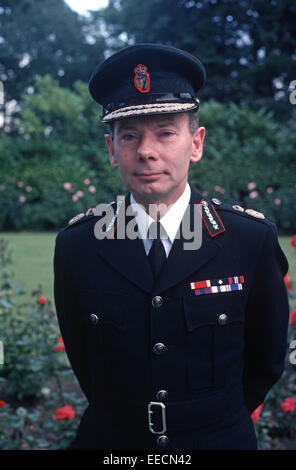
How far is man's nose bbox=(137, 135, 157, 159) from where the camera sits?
4.93 ft

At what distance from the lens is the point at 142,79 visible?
1.62 m

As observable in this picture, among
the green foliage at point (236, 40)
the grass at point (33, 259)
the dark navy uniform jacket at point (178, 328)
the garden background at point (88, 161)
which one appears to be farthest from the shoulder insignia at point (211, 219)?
the green foliage at point (236, 40)

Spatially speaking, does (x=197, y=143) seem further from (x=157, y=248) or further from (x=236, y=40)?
(x=236, y=40)

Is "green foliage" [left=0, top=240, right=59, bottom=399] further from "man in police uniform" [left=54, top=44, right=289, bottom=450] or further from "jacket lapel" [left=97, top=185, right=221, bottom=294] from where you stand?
"jacket lapel" [left=97, top=185, right=221, bottom=294]

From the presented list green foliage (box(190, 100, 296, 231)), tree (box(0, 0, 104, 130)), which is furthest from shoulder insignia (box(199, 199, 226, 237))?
tree (box(0, 0, 104, 130))

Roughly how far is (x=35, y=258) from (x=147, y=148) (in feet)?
26.3

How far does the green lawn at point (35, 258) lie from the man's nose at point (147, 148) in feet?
16.6

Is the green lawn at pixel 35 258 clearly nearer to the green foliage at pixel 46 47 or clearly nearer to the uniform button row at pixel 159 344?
the uniform button row at pixel 159 344

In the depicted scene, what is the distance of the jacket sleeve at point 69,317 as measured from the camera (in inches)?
73.8

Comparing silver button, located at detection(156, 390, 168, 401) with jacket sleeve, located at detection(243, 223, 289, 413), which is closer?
silver button, located at detection(156, 390, 168, 401)

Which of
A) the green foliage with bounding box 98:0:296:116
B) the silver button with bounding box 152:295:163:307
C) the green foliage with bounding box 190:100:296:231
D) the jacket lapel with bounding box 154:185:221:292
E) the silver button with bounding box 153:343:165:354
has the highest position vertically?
the green foliage with bounding box 98:0:296:116

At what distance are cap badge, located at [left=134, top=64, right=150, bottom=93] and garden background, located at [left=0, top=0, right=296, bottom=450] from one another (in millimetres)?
1745

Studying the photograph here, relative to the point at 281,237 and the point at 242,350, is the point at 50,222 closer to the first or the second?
the point at 281,237
